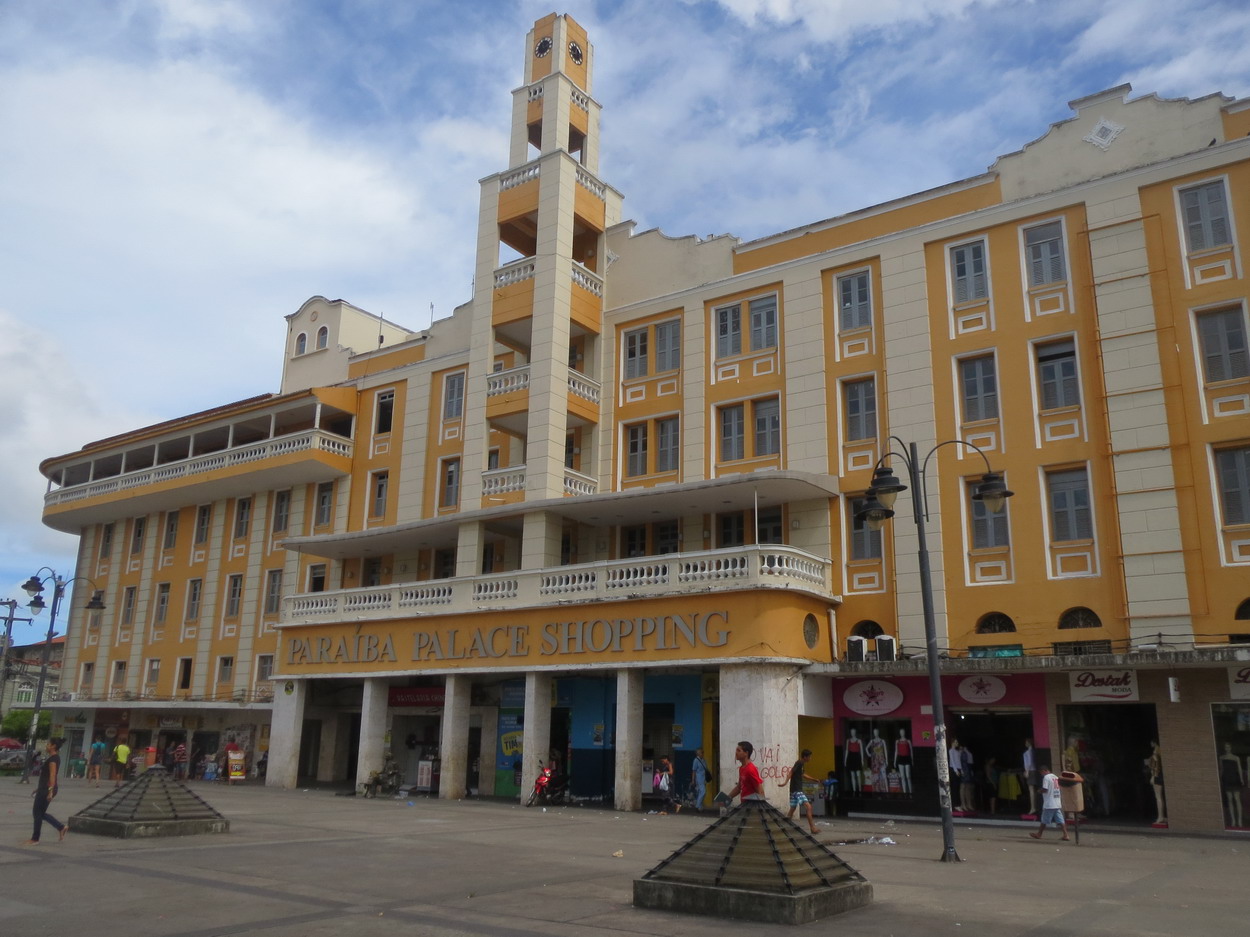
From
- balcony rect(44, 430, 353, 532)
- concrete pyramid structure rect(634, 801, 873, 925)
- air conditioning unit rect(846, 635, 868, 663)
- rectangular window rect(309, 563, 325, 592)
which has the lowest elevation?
concrete pyramid structure rect(634, 801, 873, 925)

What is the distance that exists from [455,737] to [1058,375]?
1810 cm

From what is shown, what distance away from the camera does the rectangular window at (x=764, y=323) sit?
28328 mm

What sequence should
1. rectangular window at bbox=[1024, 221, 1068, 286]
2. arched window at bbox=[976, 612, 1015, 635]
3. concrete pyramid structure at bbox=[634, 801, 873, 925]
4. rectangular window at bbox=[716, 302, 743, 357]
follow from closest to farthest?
1. concrete pyramid structure at bbox=[634, 801, 873, 925]
2. arched window at bbox=[976, 612, 1015, 635]
3. rectangular window at bbox=[1024, 221, 1068, 286]
4. rectangular window at bbox=[716, 302, 743, 357]

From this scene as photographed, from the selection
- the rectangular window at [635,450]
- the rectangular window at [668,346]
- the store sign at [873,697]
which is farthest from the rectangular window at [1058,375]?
the rectangular window at [635,450]

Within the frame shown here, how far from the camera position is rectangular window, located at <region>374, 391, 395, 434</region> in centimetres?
3662

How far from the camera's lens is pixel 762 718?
74.7ft

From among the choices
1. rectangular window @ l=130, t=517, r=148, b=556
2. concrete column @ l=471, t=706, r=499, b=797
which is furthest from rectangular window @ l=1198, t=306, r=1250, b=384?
rectangular window @ l=130, t=517, r=148, b=556

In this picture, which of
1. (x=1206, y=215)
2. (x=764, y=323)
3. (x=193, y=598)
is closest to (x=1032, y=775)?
(x=1206, y=215)

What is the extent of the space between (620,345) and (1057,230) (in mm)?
12454

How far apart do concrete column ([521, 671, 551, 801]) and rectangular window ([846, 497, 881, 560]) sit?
864cm

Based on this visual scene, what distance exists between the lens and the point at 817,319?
89.9 ft

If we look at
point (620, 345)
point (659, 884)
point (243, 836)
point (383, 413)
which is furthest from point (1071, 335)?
point (383, 413)

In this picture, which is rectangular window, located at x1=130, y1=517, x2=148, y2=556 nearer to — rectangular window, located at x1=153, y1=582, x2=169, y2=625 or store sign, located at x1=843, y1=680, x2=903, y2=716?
rectangular window, located at x1=153, y1=582, x2=169, y2=625

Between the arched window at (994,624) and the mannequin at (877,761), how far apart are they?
3481mm
